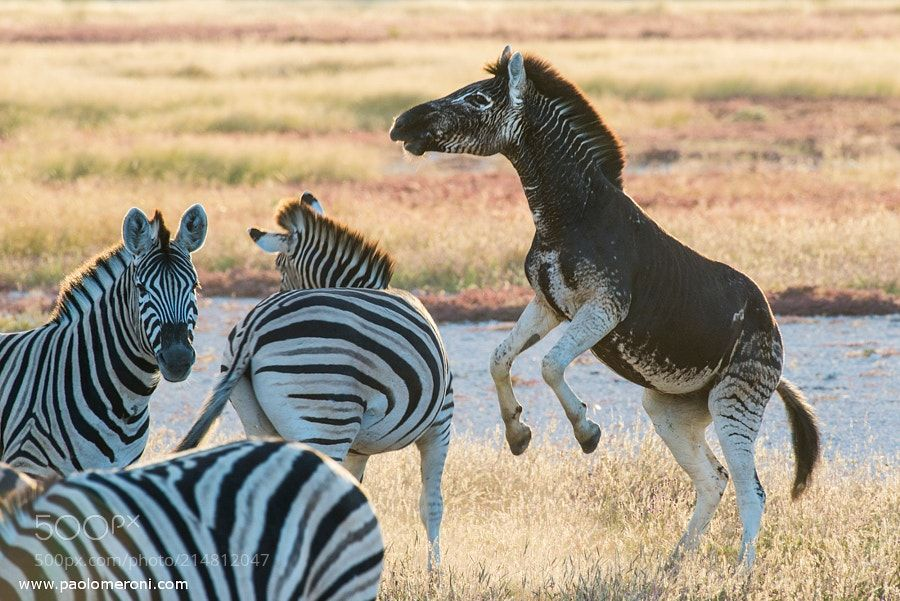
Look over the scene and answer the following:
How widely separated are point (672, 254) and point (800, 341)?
561 centimetres

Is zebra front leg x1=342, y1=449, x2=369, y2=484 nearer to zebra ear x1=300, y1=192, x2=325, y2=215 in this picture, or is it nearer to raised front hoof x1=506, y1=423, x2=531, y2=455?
raised front hoof x1=506, y1=423, x2=531, y2=455

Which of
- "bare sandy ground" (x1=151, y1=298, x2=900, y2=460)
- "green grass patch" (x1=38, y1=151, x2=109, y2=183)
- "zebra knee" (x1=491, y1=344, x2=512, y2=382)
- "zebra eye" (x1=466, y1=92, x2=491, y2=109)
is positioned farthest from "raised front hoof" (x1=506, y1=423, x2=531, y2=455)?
"green grass patch" (x1=38, y1=151, x2=109, y2=183)

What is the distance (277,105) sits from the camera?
87.0 ft

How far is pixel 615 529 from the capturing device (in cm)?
613

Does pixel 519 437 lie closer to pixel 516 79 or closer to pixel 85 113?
pixel 516 79

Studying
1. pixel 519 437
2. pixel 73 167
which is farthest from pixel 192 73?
pixel 519 437

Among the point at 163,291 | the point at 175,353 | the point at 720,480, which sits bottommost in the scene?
the point at 720,480

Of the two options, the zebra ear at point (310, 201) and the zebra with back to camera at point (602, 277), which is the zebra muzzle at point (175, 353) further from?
the zebra ear at point (310, 201)

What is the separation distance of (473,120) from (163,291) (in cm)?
162

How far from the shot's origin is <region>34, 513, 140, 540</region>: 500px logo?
283 centimetres

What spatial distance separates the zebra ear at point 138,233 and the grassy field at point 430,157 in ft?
26.2

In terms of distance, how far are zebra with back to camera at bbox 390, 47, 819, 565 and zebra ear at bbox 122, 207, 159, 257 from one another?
121cm

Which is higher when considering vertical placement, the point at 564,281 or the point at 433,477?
the point at 564,281

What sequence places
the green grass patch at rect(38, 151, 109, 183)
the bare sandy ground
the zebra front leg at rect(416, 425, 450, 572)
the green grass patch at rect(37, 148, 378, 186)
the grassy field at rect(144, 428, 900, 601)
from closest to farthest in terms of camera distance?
1. the grassy field at rect(144, 428, 900, 601)
2. the zebra front leg at rect(416, 425, 450, 572)
3. the bare sandy ground
4. the green grass patch at rect(38, 151, 109, 183)
5. the green grass patch at rect(37, 148, 378, 186)
